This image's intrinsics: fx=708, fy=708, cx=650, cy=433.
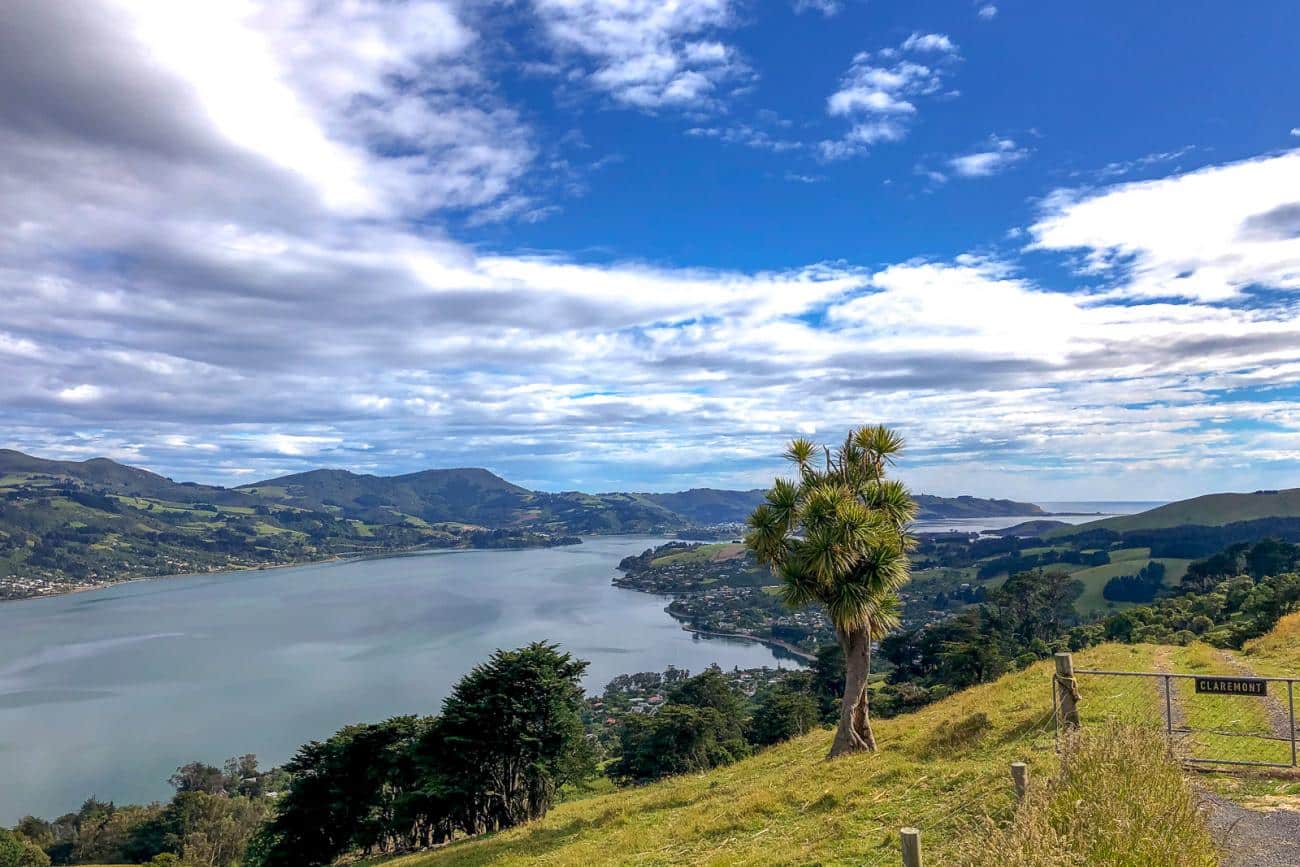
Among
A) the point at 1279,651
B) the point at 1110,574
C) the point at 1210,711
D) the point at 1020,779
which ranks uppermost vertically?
the point at 1020,779

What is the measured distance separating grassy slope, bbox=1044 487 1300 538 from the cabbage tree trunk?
17965cm

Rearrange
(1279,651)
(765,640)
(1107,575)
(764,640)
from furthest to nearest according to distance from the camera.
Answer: (764,640), (765,640), (1107,575), (1279,651)

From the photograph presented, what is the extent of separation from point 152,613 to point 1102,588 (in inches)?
7333

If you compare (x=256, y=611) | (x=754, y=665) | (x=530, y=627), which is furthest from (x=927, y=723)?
(x=256, y=611)

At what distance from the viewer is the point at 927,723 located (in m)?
16.2

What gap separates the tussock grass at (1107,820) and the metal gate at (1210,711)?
8.46 ft

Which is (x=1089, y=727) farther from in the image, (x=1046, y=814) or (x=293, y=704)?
(x=293, y=704)

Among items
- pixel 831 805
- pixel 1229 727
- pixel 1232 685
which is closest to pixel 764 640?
pixel 1229 727

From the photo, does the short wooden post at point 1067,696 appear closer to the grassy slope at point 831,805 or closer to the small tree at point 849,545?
the grassy slope at point 831,805

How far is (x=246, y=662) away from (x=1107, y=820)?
122m

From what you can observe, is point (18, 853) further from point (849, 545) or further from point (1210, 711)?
point (1210, 711)

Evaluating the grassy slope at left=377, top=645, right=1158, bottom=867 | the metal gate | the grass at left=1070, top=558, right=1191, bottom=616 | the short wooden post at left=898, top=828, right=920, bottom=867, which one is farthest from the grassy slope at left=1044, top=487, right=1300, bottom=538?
the short wooden post at left=898, top=828, right=920, bottom=867

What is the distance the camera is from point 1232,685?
31.4 ft

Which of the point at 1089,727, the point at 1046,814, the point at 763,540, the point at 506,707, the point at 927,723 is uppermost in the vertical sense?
the point at 763,540
